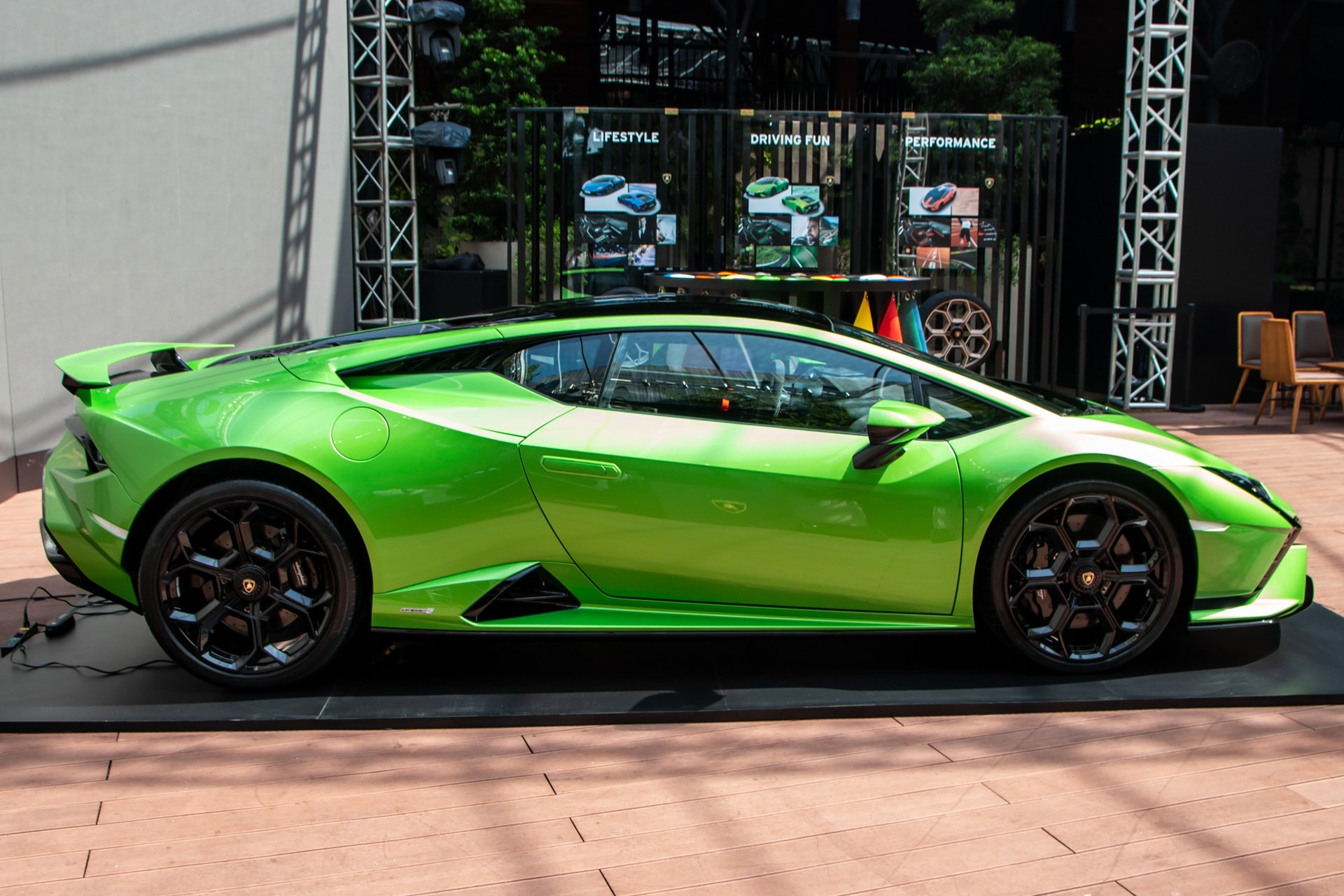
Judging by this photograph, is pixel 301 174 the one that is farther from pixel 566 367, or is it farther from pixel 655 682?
pixel 655 682

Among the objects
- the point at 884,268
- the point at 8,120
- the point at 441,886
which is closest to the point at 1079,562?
the point at 441,886

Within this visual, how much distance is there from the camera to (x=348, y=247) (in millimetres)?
12062

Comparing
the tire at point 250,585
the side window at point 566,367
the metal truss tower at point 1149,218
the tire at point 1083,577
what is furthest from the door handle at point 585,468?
the metal truss tower at point 1149,218

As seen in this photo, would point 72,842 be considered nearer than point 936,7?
Yes

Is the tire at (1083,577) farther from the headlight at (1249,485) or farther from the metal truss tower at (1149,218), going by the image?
the metal truss tower at (1149,218)

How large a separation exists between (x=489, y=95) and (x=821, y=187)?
21.1ft

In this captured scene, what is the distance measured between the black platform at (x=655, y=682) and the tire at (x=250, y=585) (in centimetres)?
12

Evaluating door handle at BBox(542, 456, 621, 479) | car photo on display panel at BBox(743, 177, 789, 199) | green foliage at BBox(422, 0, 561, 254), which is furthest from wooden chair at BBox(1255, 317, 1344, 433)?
green foliage at BBox(422, 0, 561, 254)

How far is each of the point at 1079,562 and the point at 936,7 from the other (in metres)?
14.4

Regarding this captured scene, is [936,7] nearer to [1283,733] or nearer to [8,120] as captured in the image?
[8,120]

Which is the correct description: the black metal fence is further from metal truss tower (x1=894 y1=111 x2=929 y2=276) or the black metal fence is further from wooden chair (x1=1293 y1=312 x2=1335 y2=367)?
wooden chair (x1=1293 y1=312 x2=1335 y2=367)

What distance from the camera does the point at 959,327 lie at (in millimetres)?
9906

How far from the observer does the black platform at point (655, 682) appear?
3.30 meters

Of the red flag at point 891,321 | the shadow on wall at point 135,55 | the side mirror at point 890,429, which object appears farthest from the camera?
the red flag at point 891,321
